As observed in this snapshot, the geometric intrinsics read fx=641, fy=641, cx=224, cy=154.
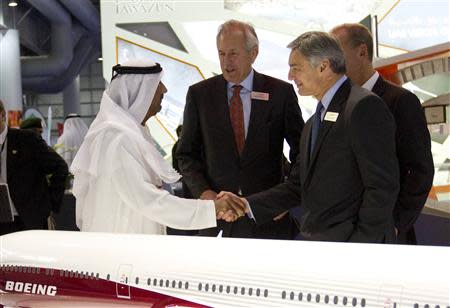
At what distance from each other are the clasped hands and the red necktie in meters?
0.33

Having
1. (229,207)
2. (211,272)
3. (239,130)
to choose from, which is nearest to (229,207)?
Result: (229,207)

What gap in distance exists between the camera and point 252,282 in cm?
146

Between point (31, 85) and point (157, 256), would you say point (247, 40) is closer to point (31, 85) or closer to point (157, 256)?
point (157, 256)

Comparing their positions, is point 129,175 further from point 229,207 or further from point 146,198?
point 229,207

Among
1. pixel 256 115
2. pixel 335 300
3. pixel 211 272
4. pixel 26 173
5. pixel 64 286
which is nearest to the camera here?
pixel 335 300

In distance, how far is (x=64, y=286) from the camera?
5.80ft

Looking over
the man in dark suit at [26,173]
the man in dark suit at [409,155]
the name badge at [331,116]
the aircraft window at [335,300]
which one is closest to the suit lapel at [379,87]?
the man in dark suit at [409,155]

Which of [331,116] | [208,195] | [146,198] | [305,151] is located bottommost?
[208,195]

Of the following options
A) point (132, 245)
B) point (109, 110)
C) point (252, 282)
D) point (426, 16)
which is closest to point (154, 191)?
point (109, 110)

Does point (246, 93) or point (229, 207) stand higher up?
point (246, 93)

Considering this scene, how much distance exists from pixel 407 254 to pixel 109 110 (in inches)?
52.2

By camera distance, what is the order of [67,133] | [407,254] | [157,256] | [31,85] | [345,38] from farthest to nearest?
1. [31,85]
2. [67,133]
3. [345,38]
4. [157,256]
5. [407,254]

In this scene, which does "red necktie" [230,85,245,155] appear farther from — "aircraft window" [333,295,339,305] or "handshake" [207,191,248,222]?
"aircraft window" [333,295,339,305]

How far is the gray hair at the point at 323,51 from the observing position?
200 cm
